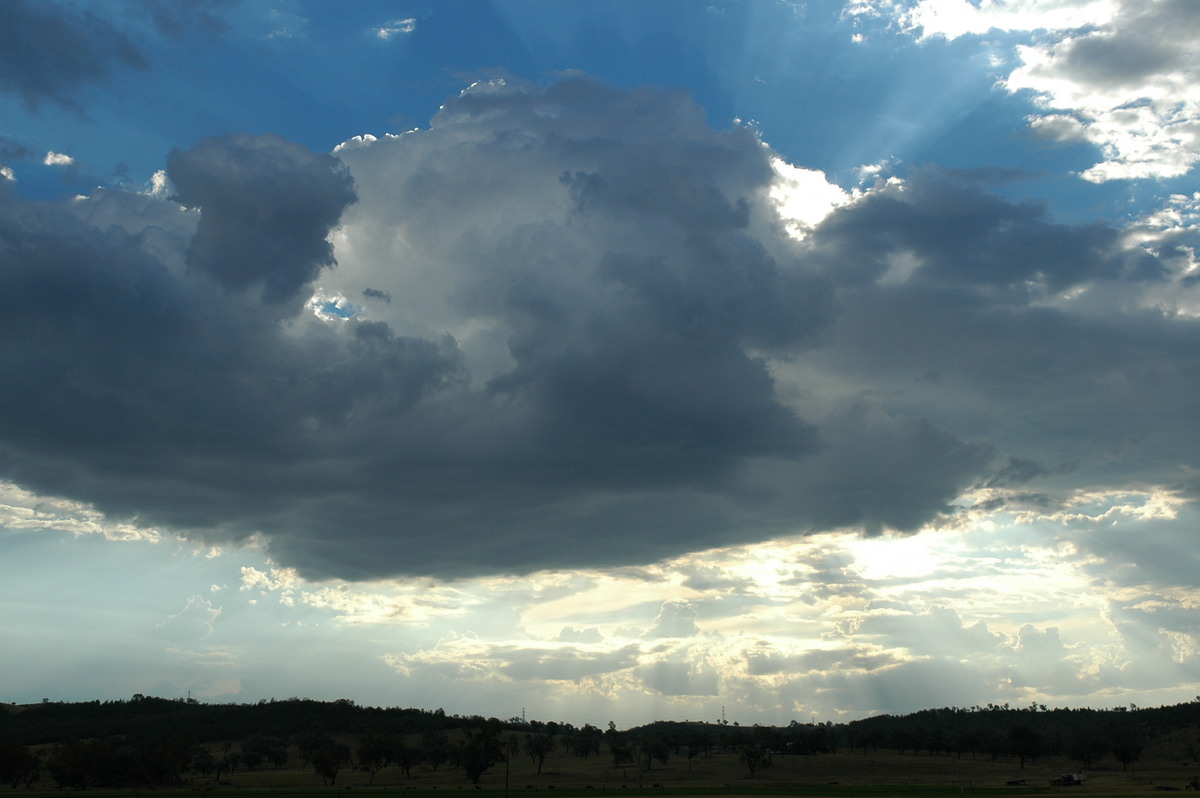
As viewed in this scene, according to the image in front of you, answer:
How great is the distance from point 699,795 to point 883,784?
51.3 metres

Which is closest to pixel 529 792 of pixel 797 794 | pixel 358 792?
pixel 358 792

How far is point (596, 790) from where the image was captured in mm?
158375

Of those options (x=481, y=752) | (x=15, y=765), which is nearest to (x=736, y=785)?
(x=481, y=752)

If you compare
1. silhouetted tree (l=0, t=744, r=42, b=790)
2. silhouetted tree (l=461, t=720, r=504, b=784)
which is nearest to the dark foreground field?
silhouetted tree (l=461, t=720, r=504, b=784)

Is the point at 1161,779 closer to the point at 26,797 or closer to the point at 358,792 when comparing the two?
the point at 358,792

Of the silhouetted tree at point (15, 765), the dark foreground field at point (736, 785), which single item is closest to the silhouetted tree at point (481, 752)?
the dark foreground field at point (736, 785)

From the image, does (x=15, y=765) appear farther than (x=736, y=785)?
Yes

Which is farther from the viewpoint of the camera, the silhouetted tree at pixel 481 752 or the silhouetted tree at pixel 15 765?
the silhouetted tree at pixel 481 752

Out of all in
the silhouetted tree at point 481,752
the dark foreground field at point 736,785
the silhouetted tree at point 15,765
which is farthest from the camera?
the silhouetted tree at point 481,752

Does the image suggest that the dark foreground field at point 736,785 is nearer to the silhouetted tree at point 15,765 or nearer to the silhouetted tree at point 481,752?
the silhouetted tree at point 481,752

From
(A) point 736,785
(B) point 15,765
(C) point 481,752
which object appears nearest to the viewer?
(A) point 736,785

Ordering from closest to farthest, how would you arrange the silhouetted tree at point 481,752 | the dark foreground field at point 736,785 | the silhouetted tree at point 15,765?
the dark foreground field at point 736,785 → the silhouetted tree at point 15,765 → the silhouetted tree at point 481,752

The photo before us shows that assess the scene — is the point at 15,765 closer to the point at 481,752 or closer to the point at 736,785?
the point at 481,752

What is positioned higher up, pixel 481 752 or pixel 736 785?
pixel 481 752
